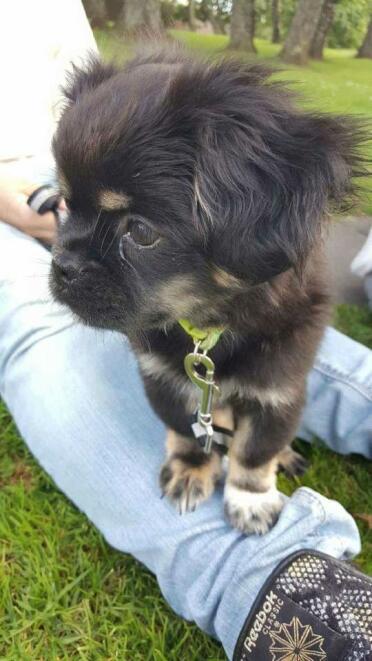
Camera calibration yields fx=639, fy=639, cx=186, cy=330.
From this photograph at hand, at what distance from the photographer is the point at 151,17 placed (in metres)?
2.37

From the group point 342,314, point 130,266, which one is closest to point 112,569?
point 130,266

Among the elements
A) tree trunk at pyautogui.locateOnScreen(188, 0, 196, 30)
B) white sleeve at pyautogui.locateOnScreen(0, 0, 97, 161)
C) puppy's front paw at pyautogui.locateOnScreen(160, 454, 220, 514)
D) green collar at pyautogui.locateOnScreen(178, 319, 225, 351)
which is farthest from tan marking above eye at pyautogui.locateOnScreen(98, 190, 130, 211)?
white sleeve at pyautogui.locateOnScreen(0, 0, 97, 161)

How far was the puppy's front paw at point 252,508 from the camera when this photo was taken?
1.73 m

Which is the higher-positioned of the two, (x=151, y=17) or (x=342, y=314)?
(x=151, y=17)

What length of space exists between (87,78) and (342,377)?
126cm

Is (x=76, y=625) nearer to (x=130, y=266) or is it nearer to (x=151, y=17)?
(x=130, y=266)

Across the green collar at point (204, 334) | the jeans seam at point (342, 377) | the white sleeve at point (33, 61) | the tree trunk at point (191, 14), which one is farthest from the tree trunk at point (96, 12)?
the green collar at point (204, 334)

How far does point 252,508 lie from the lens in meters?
1.74

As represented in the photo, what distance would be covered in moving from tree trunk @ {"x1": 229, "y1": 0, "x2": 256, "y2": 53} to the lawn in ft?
0.22

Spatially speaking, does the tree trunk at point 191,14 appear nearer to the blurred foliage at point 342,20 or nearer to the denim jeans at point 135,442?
the blurred foliage at point 342,20

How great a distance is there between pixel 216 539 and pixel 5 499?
78 cm

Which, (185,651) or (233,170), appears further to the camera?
(185,651)

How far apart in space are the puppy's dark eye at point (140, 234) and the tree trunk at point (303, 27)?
1.43m

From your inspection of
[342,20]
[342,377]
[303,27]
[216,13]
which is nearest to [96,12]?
[216,13]
